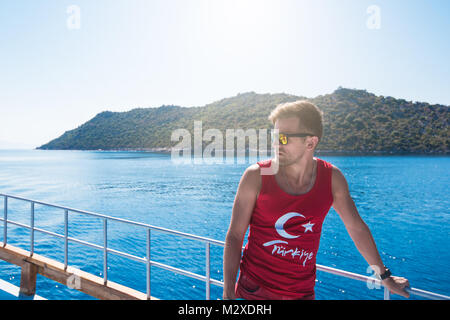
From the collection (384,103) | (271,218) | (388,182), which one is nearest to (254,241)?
(271,218)

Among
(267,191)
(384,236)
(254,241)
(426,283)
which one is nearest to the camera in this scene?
(267,191)

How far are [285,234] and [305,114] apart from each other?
489 millimetres

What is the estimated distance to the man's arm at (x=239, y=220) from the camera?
119cm

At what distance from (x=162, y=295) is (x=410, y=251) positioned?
37.7 feet

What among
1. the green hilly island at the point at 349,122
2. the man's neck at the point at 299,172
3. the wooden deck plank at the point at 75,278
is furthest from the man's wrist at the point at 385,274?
the green hilly island at the point at 349,122

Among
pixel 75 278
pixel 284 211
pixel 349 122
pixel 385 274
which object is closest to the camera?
pixel 284 211

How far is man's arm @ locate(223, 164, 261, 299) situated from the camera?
3.90 ft

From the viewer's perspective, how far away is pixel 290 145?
1255 millimetres

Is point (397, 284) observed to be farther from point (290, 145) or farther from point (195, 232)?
point (195, 232)

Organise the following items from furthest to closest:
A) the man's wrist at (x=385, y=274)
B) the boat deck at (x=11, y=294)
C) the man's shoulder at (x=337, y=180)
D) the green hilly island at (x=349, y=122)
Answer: the green hilly island at (x=349, y=122) < the boat deck at (x=11, y=294) < the man's wrist at (x=385, y=274) < the man's shoulder at (x=337, y=180)

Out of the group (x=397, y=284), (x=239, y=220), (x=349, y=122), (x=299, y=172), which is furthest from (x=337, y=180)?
(x=349, y=122)

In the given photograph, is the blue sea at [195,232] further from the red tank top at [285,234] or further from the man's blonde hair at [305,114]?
the man's blonde hair at [305,114]
